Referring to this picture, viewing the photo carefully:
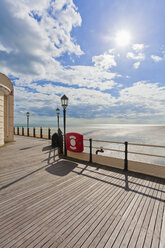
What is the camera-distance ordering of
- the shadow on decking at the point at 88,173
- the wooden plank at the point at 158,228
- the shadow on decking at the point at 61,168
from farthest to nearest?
the shadow on decking at the point at 61,168 → the shadow on decking at the point at 88,173 → the wooden plank at the point at 158,228

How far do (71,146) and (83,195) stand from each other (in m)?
3.95

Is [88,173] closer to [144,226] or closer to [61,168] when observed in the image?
[61,168]

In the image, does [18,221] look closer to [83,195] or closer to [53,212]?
[53,212]

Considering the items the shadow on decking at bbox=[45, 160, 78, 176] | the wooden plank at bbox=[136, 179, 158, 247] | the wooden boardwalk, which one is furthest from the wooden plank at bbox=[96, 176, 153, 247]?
the shadow on decking at bbox=[45, 160, 78, 176]

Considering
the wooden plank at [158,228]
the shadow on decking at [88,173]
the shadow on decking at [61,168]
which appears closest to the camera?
the wooden plank at [158,228]

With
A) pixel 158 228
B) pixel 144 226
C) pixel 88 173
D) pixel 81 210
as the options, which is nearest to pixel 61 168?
pixel 88 173

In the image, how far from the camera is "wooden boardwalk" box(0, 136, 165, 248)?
210 cm

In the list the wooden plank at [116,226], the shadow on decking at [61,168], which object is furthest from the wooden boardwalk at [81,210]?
the shadow on decking at [61,168]

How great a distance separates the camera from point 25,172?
4.88m

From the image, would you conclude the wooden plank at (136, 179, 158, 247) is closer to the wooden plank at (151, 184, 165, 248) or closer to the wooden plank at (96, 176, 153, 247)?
the wooden plank at (151, 184, 165, 248)

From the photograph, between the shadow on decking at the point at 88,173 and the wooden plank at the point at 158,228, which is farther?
the shadow on decking at the point at 88,173

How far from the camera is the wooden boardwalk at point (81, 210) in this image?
2104mm

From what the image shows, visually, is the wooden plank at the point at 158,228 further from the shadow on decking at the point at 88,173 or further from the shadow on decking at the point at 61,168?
the shadow on decking at the point at 61,168

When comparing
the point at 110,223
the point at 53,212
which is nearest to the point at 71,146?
the point at 53,212
